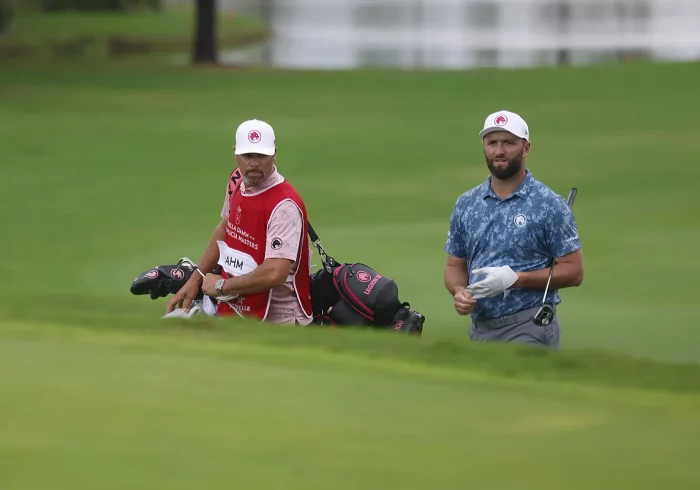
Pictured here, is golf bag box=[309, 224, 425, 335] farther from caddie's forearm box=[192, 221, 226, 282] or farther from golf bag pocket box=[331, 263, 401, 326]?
caddie's forearm box=[192, 221, 226, 282]

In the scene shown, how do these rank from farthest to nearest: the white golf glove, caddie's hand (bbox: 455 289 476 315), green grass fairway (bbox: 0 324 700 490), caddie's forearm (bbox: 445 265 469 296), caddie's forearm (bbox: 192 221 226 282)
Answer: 1. caddie's forearm (bbox: 192 221 226 282)
2. caddie's forearm (bbox: 445 265 469 296)
3. caddie's hand (bbox: 455 289 476 315)
4. the white golf glove
5. green grass fairway (bbox: 0 324 700 490)

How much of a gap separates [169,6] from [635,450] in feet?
216

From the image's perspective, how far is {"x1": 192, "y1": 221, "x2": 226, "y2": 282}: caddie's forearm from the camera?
26.2 ft

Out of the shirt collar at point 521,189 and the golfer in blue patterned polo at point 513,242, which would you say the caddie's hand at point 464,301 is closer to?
the golfer in blue patterned polo at point 513,242

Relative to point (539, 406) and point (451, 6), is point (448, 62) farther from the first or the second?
point (539, 406)

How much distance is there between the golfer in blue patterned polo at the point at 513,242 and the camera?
7031mm

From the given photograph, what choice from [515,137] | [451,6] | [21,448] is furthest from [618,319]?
[451,6]

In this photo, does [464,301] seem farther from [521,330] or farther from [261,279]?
[261,279]

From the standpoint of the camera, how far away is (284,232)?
288 inches

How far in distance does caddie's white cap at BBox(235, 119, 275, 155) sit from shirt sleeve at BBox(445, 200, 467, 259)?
1.03 meters

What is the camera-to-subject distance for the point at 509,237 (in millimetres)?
7121

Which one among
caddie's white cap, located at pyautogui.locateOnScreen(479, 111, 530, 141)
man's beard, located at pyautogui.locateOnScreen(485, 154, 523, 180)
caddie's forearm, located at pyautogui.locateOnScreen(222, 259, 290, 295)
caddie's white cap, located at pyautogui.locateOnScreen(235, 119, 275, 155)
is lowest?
caddie's forearm, located at pyautogui.locateOnScreen(222, 259, 290, 295)

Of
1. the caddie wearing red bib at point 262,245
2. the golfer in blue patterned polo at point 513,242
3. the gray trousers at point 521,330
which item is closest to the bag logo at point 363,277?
the caddie wearing red bib at point 262,245

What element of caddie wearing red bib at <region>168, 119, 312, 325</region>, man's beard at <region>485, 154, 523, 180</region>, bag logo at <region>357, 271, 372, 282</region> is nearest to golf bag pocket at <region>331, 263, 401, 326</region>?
bag logo at <region>357, 271, 372, 282</region>
